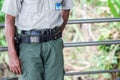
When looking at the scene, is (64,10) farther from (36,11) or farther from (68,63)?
(68,63)

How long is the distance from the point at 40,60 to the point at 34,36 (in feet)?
0.58

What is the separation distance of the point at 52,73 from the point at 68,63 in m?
3.17

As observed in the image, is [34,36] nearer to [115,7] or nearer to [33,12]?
[33,12]

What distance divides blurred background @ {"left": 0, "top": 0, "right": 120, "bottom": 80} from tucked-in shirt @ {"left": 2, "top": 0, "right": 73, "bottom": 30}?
5.34 ft

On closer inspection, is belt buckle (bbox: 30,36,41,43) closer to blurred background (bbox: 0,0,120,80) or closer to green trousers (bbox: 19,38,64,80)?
green trousers (bbox: 19,38,64,80)

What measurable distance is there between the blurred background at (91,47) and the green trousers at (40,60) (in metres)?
1.66

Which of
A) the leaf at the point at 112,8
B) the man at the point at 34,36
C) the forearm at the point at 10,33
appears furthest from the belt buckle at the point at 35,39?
the leaf at the point at 112,8

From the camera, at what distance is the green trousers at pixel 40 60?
8.51 ft

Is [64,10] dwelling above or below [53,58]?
above

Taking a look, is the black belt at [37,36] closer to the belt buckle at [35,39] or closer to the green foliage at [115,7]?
the belt buckle at [35,39]

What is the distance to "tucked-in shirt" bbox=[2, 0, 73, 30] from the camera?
254cm

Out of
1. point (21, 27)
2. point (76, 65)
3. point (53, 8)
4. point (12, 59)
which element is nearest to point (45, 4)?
point (53, 8)

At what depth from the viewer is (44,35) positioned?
2.62m

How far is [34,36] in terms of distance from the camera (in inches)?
102
